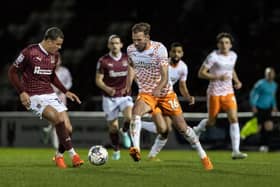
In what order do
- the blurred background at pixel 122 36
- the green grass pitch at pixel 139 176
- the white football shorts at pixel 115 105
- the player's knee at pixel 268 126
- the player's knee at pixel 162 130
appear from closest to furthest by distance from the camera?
the green grass pitch at pixel 139 176, the player's knee at pixel 162 130, the white football shorts at pixel 115 105, the player's knee at pixel 268 126, the blurred background at pixel 122 36

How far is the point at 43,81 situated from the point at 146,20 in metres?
13.4

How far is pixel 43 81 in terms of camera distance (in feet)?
38.6

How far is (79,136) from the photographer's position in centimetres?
2094

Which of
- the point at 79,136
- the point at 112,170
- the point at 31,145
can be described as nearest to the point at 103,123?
the point at 79,136

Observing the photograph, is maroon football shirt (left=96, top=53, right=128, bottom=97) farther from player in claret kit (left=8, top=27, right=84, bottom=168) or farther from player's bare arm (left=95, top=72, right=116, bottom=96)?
player in claret kit (left=8, top=27, right=84, bottom=168)

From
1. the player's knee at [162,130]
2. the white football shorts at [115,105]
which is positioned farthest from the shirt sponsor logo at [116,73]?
the player's knee at [162,130]

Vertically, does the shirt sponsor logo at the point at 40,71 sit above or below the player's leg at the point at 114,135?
above

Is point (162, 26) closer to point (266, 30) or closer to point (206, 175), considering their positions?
point (266, 30)

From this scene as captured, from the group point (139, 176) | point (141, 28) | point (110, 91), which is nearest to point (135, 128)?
point (141, 28)

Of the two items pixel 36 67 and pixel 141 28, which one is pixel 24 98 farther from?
pixel 141 28

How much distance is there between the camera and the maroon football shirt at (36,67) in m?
11.6

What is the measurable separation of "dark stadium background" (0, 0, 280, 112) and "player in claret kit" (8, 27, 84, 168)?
907cm

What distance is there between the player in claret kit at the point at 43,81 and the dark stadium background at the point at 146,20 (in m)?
9.07

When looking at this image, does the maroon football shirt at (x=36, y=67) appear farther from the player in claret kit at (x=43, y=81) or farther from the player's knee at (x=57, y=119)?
the player's knee at (x=57, y=119)
